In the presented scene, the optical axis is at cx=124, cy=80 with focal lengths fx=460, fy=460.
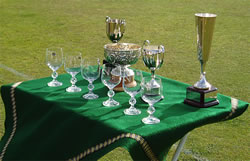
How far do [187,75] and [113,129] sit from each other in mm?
4293

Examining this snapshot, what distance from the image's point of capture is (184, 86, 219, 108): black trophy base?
9.16 feet

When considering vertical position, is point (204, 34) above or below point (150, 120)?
above

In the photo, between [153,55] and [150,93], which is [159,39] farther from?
[150,93]

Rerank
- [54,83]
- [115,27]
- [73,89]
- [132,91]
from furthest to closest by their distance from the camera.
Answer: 1. [115,27]
2. [54,83]
3. [73,89]
4. [132,91]

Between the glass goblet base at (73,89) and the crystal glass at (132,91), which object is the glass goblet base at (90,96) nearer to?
the glass goblet base at (73,89)

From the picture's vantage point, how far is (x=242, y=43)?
8.62m

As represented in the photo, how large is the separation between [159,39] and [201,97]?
6266mm

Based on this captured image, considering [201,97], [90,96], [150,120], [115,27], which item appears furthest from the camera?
[115,27]

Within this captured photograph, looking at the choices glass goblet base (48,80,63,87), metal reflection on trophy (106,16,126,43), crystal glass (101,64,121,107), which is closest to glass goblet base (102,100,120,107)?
crystal glass (101,64,121,107)

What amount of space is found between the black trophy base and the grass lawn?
140 centimetres

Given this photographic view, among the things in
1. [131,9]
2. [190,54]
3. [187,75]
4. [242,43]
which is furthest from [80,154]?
[131,9]

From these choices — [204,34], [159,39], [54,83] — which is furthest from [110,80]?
[159,39]

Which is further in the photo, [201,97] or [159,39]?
[159,39]

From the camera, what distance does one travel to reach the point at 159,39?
8.99m
